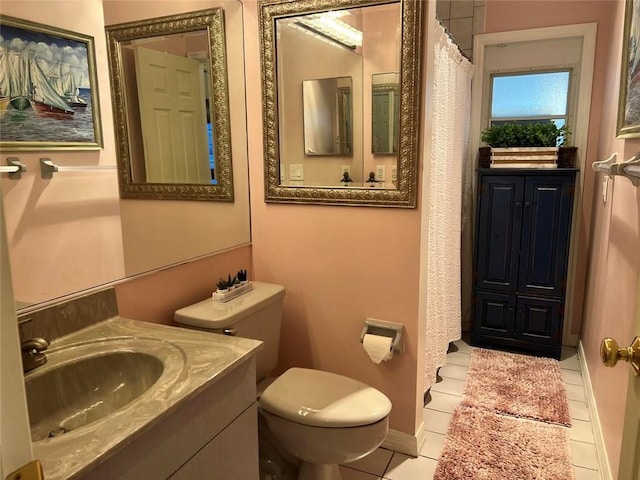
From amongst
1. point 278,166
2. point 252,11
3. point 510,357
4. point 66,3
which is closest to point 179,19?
point 252,11

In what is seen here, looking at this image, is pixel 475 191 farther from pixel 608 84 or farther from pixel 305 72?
pixel 305 72

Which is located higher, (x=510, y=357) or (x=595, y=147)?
(x=595, y=147)

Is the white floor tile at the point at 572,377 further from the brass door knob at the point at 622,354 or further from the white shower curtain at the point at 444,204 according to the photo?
the brass door knob at the point at 622,354

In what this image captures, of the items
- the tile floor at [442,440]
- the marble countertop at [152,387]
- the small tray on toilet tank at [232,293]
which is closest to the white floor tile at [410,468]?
the tile floor at [442,440]

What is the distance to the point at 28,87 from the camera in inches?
51.0

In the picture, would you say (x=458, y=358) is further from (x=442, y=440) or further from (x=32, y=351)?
(x=32, y=351)

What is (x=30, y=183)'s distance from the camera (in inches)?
52.0

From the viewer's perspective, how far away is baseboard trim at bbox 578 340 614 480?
6.48 ft

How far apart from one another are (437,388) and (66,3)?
8.56 feet

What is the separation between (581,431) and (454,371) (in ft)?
2.69

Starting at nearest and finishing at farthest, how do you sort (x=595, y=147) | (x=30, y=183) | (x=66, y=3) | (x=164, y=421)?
(x=164, y=421), (x=30, y=183), (x=66, y=3), (x=595, y=147)

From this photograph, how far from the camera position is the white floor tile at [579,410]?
2484mm

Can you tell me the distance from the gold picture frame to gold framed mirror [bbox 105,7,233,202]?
1595 mm

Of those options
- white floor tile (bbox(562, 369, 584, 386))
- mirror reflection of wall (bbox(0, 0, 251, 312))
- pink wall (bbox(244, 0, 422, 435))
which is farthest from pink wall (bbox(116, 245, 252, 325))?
white floor tile (bbox(562, 369, 584, 386))
